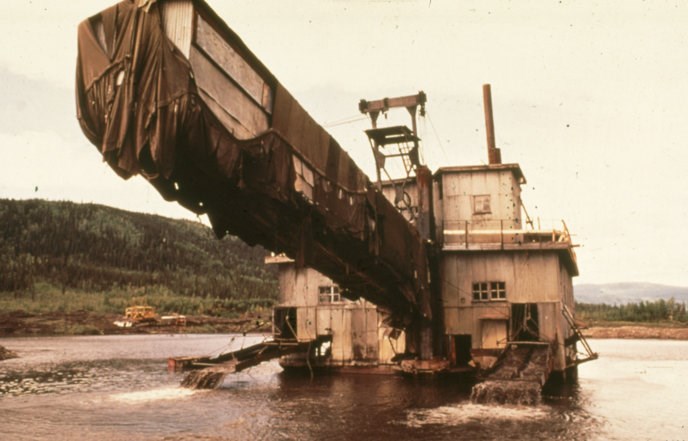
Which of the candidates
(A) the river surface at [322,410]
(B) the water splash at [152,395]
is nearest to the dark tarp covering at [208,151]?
(A) the river surface at [322,410]

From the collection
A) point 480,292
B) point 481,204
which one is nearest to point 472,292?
point 480,292

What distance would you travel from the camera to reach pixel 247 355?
74.5 feet

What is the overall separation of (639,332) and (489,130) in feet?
150

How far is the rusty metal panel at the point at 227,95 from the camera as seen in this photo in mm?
8656

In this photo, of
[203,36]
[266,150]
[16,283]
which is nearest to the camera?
[203,36]

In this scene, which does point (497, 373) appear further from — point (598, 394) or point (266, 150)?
point (266, 150)

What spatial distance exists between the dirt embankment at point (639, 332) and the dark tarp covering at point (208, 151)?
195 ft

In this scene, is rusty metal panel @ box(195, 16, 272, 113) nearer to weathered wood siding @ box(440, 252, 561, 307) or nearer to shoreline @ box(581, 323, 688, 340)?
weathered wood siding @ box(440, 252, 561, 307)

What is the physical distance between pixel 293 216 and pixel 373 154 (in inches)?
447

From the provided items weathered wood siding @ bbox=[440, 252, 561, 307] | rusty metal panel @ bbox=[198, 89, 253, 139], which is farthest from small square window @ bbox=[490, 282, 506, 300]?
rusty metal panel @ bbox=[198, 89, 253, 139]

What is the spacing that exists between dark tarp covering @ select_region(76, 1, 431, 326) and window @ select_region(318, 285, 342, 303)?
10.1 meters

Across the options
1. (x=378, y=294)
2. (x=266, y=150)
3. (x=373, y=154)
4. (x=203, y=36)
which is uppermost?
(x=373, y=154)

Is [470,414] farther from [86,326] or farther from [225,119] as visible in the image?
[86,326]

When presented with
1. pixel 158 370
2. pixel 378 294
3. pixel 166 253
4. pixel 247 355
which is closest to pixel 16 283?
pixel 166 253
